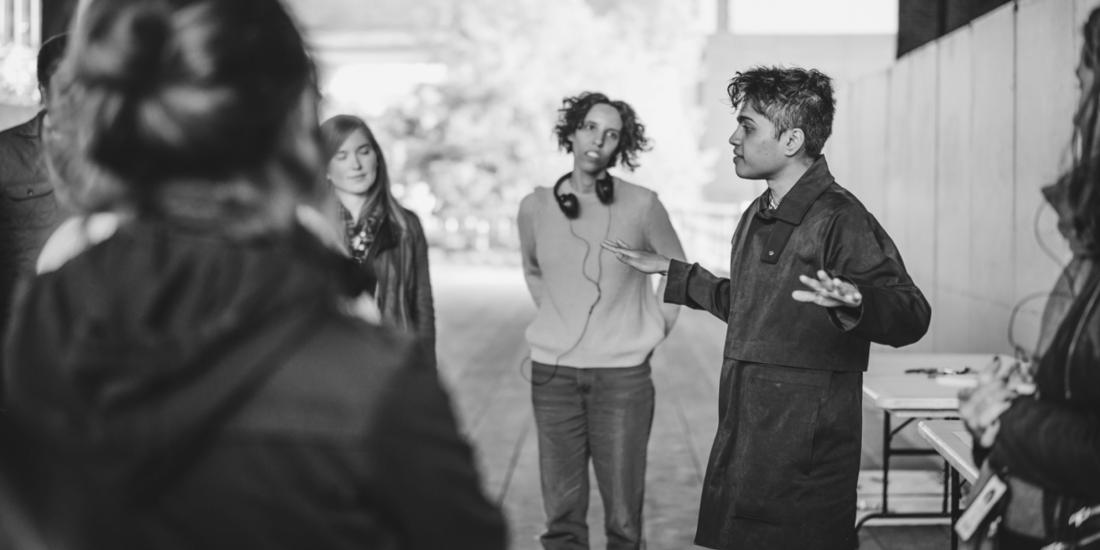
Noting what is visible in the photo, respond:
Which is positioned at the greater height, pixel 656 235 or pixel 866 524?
pixel 656 235

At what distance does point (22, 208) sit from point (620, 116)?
2.40m

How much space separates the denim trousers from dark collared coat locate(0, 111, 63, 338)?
203 centimetres

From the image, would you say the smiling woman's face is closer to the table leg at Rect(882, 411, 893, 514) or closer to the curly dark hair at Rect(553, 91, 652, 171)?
the curly dark hair at Rect(553, 91, 652, 171)

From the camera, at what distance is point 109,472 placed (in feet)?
4.30

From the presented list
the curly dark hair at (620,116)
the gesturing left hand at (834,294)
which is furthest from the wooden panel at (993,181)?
the gesturing left hand at (834,294)

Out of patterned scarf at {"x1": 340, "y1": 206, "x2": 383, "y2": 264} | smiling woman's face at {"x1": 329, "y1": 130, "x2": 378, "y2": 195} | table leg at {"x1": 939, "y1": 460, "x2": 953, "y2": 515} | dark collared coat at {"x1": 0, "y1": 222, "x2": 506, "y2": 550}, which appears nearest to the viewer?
dark collared coat at {"x1": 0, "y1": 222, "x2": 506, "y2": 550}

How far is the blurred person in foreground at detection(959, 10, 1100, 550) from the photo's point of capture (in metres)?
1.91

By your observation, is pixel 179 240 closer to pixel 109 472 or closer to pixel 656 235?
pixel 109 472

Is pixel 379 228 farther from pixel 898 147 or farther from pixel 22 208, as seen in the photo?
pixel 898 147

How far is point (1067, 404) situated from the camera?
1.95 meters

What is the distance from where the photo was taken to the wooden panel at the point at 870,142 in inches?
386

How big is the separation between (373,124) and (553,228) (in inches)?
844

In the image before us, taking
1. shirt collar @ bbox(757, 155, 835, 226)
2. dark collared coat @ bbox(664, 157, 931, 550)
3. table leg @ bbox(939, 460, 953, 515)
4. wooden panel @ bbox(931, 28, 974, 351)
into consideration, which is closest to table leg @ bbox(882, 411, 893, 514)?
table leg @ bbox(939, 460, 953, 515)

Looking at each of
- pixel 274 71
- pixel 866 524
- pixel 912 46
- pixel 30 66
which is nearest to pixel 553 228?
pixel 866 524
